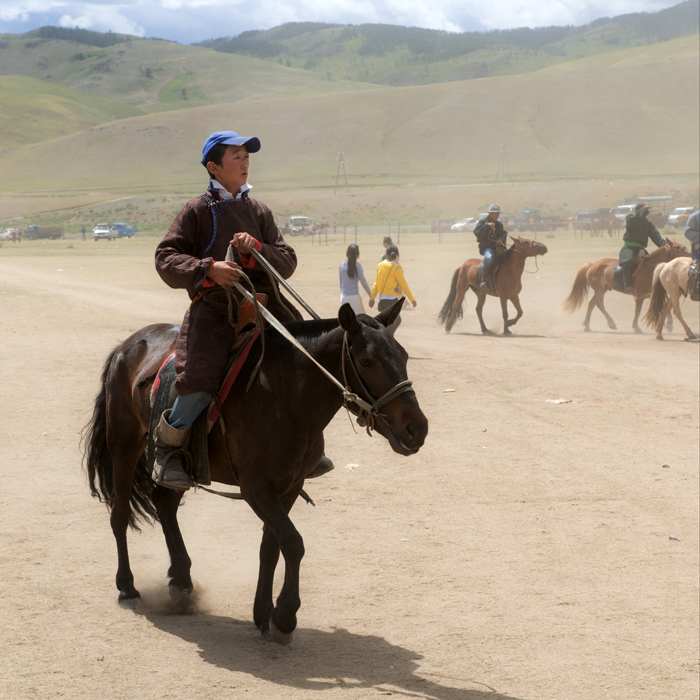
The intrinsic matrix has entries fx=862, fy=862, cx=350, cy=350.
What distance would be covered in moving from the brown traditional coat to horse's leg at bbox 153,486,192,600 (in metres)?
1.13

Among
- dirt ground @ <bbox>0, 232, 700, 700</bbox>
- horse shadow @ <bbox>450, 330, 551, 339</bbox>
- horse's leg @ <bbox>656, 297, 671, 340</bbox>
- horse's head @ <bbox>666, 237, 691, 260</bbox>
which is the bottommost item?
dirt ground @ <bbox>0, 232, 700, 700</bbox>

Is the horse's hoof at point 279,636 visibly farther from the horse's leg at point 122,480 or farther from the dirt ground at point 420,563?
the horse's leg at point 122,480

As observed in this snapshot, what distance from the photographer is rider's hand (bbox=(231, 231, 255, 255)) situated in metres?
4.20

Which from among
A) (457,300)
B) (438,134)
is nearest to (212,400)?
(457,300)

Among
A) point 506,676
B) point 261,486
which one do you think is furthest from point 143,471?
point 506,676

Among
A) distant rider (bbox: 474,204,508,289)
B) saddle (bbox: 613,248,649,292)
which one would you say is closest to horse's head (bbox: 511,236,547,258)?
distant rider (bbox: 474,204,508,289)

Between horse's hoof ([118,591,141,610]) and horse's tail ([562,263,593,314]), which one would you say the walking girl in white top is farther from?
horse's hoof ([118,591,141,610])

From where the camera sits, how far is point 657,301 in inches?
698

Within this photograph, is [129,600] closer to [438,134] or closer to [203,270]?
[203,270]

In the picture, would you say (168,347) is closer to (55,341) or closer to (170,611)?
(170,611)

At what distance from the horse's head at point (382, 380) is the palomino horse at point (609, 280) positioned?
1575 centimetres

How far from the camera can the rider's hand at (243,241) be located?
13.8 ft

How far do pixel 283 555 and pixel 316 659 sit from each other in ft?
2.40

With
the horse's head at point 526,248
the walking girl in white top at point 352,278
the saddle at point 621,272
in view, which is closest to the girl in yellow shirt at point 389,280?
the walking girl in white top at point 352,278
